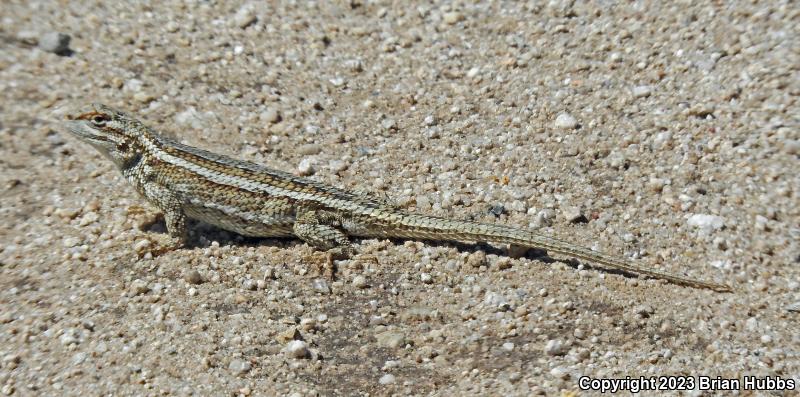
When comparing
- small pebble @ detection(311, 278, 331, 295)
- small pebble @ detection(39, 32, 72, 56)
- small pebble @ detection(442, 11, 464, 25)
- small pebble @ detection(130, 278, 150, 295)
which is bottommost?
small pebble @ detection(130, 278, 150, 295)

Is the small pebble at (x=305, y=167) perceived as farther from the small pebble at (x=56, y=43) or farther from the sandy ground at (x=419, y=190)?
the small pebble at (x=56, y=43)

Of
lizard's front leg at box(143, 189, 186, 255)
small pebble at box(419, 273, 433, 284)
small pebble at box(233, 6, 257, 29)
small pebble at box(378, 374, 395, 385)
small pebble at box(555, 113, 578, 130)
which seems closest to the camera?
small pebble at box(378, 374, 395, 385)

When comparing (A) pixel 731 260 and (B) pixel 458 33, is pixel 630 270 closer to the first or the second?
(A) pixel 731 260

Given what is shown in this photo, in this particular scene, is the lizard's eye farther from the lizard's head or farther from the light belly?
the light belly

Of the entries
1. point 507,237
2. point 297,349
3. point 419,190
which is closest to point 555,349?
point 507,237

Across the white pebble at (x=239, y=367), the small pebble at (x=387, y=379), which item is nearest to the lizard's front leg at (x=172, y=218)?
the white pebble at (x=239, y=367)

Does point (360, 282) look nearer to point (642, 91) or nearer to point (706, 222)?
point (706, 222)

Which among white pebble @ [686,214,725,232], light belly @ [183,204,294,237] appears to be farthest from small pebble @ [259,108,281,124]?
white pebble @ [686,214,725,232]

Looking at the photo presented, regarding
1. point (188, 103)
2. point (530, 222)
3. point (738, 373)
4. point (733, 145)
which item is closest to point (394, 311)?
point (530, 222)
